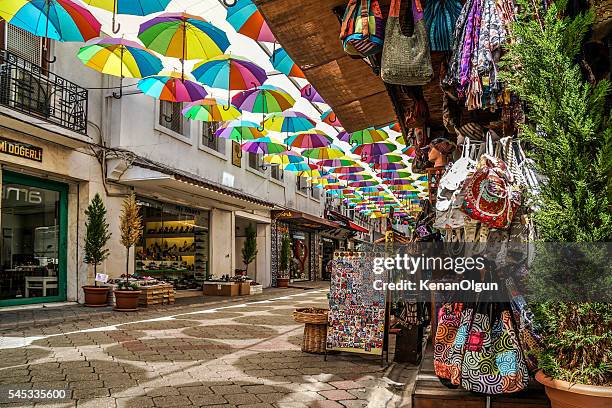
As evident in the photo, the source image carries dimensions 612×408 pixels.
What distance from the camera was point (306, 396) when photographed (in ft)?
15.2

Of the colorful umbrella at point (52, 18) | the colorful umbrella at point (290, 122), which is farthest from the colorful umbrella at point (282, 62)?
the colorful umbrella at point (290, 122)

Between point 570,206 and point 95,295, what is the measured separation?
1153 cm

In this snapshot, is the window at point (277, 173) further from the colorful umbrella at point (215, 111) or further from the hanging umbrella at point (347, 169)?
the colorful umbrella at point (215, 111)

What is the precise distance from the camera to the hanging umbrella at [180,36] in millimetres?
8570

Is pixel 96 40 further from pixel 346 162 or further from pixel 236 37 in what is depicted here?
pixel 346 162

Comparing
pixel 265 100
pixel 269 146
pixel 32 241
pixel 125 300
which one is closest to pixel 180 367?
pixel 125 300

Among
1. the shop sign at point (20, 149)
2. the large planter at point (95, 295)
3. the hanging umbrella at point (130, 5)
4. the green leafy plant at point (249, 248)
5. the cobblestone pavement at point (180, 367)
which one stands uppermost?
the hanging umbrella at point (130, 5)

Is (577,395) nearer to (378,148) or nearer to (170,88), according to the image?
(170,88)

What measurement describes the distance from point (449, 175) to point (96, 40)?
28.5 feet

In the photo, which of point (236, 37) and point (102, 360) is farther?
point (236, 37)

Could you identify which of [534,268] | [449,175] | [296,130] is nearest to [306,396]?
[449,175]

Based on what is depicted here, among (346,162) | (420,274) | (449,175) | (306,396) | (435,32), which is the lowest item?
(306,396)

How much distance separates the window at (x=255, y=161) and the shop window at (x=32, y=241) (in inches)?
389

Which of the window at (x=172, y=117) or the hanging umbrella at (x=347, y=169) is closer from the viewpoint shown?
the window at (x=172, y=117)
